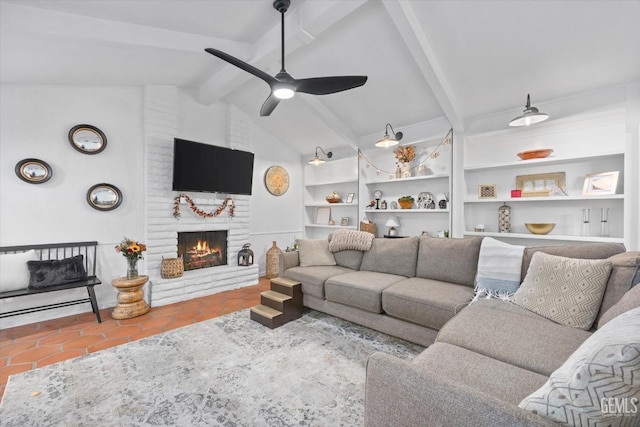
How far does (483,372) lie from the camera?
131 centimetres

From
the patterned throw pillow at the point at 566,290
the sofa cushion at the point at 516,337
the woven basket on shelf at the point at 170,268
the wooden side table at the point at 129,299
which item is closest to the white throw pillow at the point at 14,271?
the wooden side table at the point at 129,299

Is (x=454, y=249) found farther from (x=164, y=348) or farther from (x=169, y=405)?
(x=164, y=348)

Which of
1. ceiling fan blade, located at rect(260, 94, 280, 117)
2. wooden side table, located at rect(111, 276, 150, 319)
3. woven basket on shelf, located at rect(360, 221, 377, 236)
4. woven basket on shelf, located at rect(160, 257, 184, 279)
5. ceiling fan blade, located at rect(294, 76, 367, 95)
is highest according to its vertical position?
ceiling fan blade, located at rect(294, 76, 367, 95)

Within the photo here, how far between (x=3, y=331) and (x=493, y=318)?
15.2 feet

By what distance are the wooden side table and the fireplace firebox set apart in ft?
3.31

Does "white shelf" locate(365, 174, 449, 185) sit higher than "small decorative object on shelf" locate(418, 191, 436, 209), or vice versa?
"white shelf" locate(365, 174, 449, 185)

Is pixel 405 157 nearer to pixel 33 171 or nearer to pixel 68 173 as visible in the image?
pixel 68 173

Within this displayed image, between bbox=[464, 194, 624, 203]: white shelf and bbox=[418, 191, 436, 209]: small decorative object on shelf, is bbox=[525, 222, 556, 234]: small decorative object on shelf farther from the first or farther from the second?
bbox=[418, 191, 436, 209]: small decorative object on shelf

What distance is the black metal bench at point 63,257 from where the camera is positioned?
2.91 meters

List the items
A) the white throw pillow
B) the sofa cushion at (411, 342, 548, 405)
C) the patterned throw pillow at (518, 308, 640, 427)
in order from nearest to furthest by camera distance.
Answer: the patterned throw pillow at (518, 308, 640, 427) → the sofa cushion at (411, 342, 548, 405) → the white throw pillow

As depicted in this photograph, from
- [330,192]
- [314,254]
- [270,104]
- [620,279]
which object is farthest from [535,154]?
[330,192]

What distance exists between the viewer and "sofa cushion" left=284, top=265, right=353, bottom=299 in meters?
3.19

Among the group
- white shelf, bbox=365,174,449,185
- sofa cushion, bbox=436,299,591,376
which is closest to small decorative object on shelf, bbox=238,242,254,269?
white shelf, bbox=365,174,449,185

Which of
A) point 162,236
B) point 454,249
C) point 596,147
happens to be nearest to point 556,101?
point 596,147
